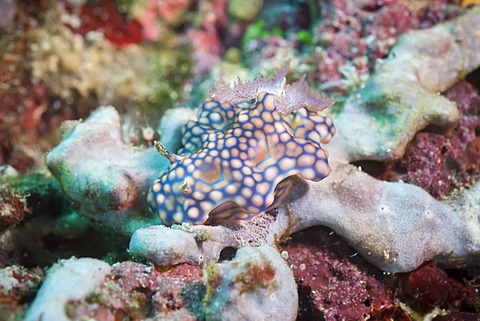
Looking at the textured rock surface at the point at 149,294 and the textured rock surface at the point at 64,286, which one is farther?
the textured rock surface at the point at 149,294

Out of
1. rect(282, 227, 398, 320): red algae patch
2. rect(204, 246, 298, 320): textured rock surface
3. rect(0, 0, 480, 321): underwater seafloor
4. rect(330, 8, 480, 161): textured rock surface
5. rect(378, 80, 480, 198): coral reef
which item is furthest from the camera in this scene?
rect(378, 80, 480, 198): coral reef

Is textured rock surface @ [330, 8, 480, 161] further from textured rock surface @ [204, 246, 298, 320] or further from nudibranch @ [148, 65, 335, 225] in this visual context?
textured rock surface @ [204, 246, 298, 320]

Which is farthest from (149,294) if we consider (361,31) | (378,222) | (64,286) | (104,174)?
(361,31)

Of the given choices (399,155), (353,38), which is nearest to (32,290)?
(399,155)

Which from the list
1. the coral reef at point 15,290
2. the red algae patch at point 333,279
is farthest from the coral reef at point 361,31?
the coral reef at point 15,290

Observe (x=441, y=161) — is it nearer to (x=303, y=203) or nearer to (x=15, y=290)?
(x=303, y=203)

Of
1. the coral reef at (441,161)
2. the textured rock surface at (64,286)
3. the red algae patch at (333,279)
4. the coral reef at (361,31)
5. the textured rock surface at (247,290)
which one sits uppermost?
the coral reef at (361,31)

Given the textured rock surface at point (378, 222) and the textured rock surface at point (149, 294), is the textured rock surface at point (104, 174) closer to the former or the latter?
the textured rock surface at point (149, 294)

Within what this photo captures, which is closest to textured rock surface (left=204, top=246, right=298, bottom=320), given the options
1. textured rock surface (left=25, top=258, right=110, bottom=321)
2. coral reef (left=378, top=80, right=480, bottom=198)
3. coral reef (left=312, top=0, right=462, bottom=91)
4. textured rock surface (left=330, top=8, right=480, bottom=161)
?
textured rock surface (left=25, top=258, right=110, bottom=321)
